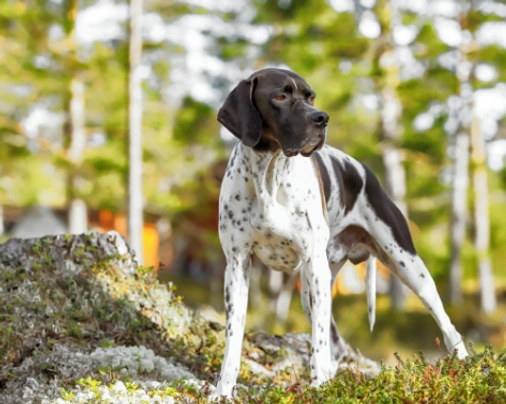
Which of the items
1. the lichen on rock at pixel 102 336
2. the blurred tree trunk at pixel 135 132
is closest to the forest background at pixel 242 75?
the blurred tree trunk at pixel 135 132

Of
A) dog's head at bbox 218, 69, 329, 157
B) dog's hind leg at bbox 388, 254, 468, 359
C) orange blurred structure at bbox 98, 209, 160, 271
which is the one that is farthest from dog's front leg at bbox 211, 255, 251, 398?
orange blurred structure at bbox 98, 209, 160, 271

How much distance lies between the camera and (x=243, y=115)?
4.36 m

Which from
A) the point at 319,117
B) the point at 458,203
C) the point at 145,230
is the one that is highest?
the point at 319,117

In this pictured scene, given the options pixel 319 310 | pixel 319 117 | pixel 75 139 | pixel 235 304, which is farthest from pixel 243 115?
pixel 75 139

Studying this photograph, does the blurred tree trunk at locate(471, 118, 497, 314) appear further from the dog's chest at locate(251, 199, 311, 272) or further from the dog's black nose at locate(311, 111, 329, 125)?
the dog's black nose at locate(311, 111, 329, 125)

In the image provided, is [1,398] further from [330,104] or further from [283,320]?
[330,104]

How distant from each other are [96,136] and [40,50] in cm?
303

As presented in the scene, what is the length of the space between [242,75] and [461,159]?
6885 millimetres

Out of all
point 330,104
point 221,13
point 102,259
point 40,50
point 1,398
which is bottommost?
point 1,398

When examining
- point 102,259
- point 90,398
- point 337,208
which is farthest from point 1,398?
point 337,208

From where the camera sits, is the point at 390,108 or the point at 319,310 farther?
the point at 390,108

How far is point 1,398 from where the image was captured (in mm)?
4664

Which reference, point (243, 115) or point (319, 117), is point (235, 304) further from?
point (319, 117)

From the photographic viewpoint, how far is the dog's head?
418 centimetres
